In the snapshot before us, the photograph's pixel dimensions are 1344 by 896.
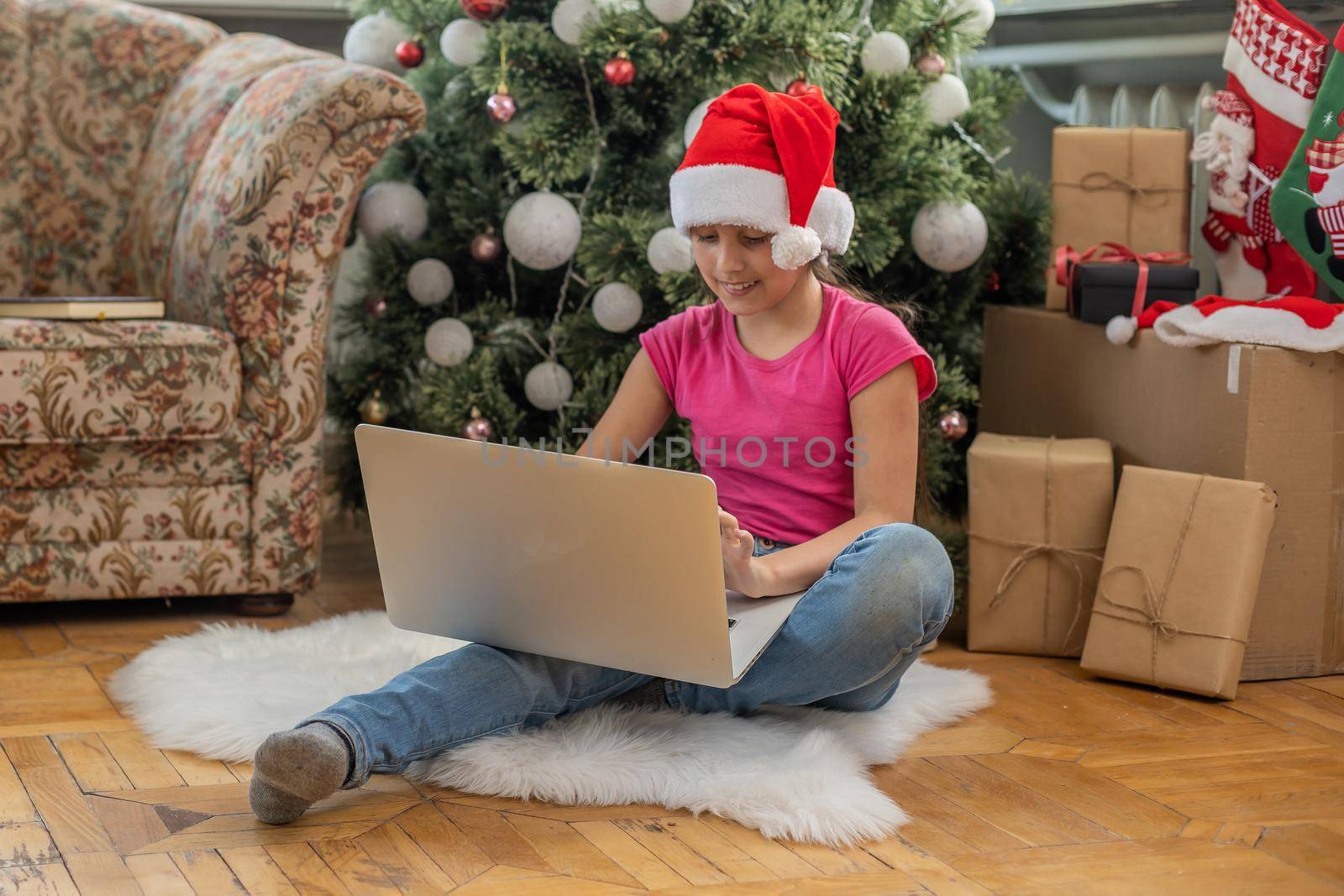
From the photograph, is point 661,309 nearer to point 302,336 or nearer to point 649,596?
point 302,336

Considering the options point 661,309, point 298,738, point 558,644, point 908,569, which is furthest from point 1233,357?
point 298,738

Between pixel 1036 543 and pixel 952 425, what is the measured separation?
25 centimetres

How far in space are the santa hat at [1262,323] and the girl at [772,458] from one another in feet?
1.42

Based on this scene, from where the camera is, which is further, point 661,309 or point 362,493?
point 362,493

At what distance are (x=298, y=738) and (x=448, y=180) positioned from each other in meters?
1.20

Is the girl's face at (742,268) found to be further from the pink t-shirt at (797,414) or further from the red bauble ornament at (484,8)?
the red bauble ornament at (484,8)

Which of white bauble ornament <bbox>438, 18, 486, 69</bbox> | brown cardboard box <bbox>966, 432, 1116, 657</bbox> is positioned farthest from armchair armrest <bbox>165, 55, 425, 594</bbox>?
brown cardboard box <bbox>966, 432, 1116, 657</bbox>

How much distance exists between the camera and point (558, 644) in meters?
1.25

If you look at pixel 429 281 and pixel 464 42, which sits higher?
pixel 464 42

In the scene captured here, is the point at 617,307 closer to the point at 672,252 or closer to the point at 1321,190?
the point at 672,252

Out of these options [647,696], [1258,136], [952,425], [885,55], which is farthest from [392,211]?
[1258,136]

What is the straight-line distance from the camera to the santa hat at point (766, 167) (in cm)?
134

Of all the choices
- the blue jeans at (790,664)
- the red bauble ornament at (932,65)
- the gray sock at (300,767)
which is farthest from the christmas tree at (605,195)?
the gray sock at (300,767)

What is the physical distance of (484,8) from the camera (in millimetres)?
A: 1914
